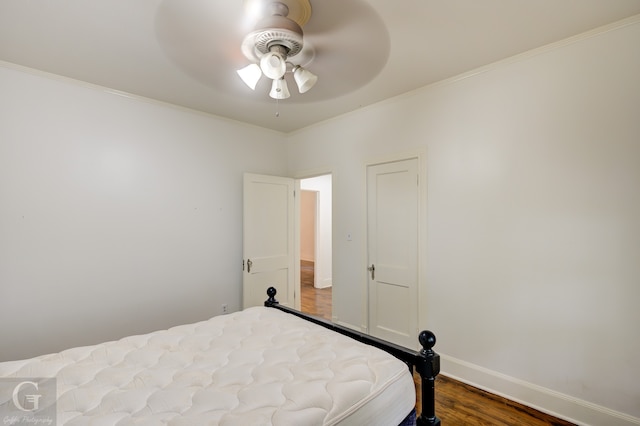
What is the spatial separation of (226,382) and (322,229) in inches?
194

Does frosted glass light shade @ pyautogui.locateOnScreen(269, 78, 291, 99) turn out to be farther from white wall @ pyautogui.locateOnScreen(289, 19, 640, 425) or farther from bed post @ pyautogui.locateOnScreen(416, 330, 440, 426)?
bed post @ pyautogui.locateOnScreen(416, 330, 440, 426)

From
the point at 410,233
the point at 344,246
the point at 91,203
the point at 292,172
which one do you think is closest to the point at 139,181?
the point at 91,203

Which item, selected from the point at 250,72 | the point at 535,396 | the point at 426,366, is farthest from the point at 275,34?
the point at 535,396

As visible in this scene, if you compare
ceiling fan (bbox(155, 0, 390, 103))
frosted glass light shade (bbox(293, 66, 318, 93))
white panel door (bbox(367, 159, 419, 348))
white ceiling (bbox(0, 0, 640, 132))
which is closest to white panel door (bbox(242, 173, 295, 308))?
white panel door (bbox(367, 159, 419, 348))

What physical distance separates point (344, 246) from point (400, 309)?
952 mm

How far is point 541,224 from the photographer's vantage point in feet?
7.19

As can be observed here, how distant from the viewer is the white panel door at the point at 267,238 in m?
3.71

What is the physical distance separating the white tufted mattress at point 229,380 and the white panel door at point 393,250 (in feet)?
4.74

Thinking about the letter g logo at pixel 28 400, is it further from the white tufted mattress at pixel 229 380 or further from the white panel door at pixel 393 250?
the white panel door at pixel 393 250

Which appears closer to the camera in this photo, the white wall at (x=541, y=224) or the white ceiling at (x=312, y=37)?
the white ceiling at (x=312, y=37)

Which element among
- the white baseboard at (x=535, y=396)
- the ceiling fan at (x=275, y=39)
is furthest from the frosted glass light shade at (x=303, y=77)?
the white baseboard at (x=535, y=396)

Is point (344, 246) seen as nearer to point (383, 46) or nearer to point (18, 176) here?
point (383, 46)

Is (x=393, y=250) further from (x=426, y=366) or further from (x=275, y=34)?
(x=275, y=34)

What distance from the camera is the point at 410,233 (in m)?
2.99
